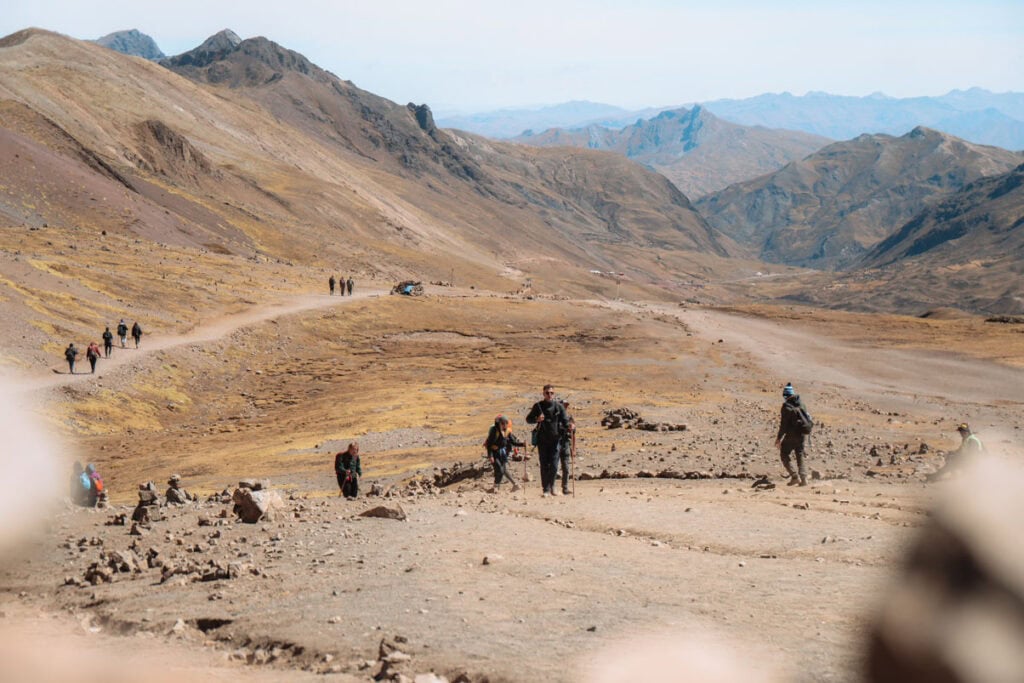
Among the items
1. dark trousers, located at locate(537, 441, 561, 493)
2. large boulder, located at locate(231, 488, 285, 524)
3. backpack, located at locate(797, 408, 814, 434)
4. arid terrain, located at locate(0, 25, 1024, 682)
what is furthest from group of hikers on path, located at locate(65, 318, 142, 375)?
backpack, located at locate(797, 408, 814, 434)

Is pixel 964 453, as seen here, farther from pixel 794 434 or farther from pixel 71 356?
pixel 71 356

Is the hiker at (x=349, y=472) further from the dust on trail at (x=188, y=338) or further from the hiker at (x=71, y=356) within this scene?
the hiker at (x=71, y=356)

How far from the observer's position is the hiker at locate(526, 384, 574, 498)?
16.4 meters

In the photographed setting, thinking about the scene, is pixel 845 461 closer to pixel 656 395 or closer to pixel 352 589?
pixel 352 589

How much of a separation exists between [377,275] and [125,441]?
201ft

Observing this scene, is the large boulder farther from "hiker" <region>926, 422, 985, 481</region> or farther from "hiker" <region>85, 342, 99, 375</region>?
"hiker" <region>85, 342, 99, 375</region>

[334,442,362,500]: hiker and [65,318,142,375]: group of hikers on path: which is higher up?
[65,318,142,375]: group of hikers on path

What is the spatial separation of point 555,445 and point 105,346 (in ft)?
101

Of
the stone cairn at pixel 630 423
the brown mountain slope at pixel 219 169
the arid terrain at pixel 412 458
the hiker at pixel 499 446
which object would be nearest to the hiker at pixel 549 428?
the arid terrain at pixel 412 458

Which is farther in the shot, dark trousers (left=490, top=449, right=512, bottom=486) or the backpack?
dark trousers (left=490, top=449, right=512, bottom=486)

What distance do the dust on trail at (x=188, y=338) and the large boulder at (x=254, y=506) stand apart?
76.6ft

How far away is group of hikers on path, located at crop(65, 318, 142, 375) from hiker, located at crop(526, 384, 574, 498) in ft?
87.4

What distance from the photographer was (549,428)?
53.7ft

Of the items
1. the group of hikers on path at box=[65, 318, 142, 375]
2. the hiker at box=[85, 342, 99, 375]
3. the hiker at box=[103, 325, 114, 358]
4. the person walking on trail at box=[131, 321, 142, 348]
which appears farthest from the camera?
the person walking on trail at box=[131, 321, 142, 348]
